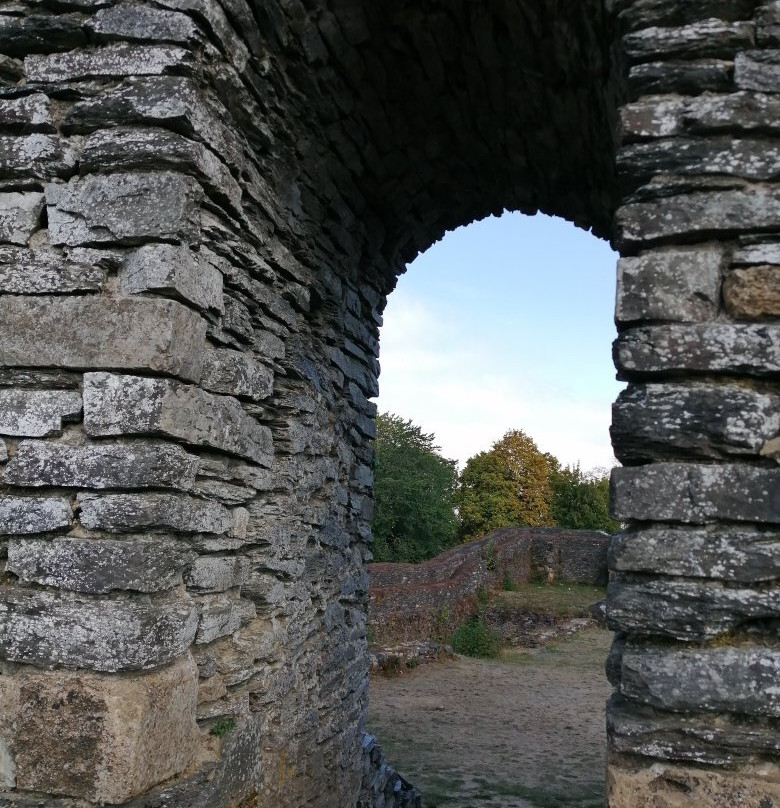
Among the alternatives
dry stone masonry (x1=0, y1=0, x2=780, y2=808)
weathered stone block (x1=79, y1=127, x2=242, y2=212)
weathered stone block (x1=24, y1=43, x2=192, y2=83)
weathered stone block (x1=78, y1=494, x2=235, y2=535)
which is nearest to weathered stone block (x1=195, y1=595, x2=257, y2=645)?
dry stone masonry (x1=0, y1=0, x2=780, y2=808)

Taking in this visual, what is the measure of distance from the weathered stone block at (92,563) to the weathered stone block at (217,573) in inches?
10.8

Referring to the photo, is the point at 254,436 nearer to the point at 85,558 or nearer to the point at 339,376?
the point at 85,558

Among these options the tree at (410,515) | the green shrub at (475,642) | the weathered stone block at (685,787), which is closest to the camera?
the weathered stone block at (685,787)

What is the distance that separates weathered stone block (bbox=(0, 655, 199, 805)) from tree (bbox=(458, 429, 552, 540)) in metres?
22.4

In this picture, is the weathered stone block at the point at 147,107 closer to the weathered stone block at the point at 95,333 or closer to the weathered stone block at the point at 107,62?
the weathered stone block at the point at 107,62

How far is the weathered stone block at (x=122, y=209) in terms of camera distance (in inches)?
104

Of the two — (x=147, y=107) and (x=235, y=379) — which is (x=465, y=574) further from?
(x=147, y=107)

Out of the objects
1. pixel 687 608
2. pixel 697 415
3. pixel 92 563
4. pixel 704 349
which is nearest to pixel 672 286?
pixel 704 349

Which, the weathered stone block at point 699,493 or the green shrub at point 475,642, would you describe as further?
the green shrub at point 475,642

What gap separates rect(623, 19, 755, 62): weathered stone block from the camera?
2.47 meters

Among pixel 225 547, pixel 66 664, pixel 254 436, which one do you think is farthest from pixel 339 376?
pixel 66 664

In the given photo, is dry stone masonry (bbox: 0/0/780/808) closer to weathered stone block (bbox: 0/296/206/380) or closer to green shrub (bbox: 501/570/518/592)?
weathered stone block (bbox: 0/296/206/380)

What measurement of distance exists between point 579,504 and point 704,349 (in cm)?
2409

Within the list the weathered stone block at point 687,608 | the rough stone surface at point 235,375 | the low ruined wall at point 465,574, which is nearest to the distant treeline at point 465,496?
the low ruined wall at point 465,574
